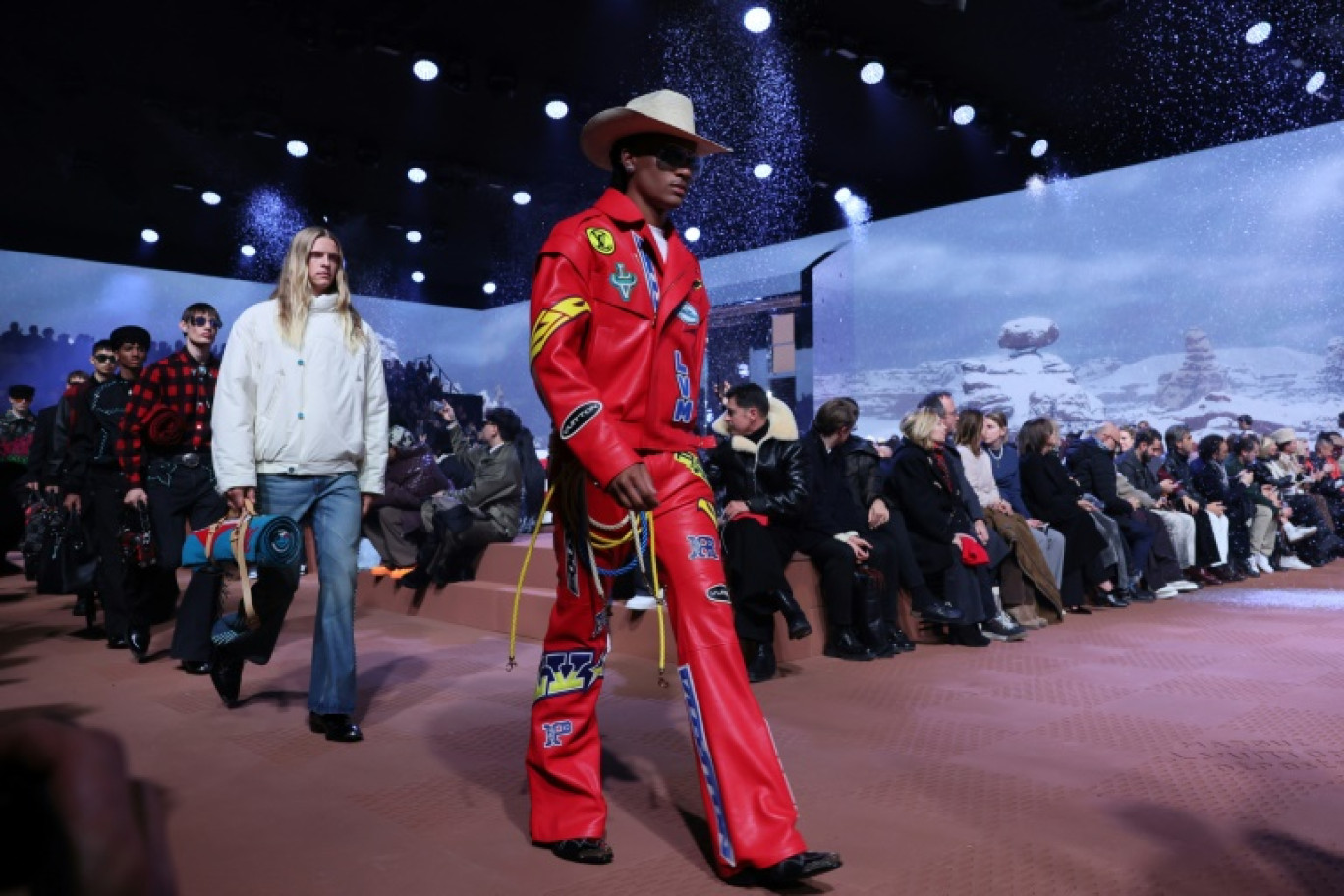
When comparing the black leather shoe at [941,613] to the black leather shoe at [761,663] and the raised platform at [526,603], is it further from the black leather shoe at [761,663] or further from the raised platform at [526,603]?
the black leather shoe at [761,663]

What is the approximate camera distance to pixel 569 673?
2.69 metres

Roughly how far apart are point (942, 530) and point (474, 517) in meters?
3.22

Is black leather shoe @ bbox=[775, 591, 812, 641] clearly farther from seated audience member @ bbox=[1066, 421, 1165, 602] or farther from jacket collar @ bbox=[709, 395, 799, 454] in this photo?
seated audience member @ bbox=[1066, 421, 1165, 602]

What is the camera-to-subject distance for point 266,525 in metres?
3.49

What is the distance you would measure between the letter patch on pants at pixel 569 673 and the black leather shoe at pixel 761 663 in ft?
7.54

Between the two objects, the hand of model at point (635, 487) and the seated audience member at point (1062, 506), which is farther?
the seated audience member at point (1062, 506)

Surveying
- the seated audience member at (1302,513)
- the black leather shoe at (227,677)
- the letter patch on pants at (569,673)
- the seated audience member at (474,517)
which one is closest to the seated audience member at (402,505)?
the seated audience member at (474,517)

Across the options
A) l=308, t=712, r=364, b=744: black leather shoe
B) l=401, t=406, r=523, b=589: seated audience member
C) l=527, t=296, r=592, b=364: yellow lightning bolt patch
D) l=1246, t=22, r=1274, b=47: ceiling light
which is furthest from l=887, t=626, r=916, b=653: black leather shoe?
l=1246, t=22, r=1274, b=47: ceiling light

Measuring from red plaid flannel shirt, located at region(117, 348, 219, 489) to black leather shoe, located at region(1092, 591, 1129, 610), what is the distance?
639cm

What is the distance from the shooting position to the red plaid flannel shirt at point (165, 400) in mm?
4891

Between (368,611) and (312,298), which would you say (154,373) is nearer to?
(312,298)

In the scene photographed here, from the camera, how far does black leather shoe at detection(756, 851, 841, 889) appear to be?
2.22 meters

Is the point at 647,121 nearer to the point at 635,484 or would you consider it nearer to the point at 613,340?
the point at 613,340

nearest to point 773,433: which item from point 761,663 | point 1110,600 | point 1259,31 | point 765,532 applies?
point 765,532
